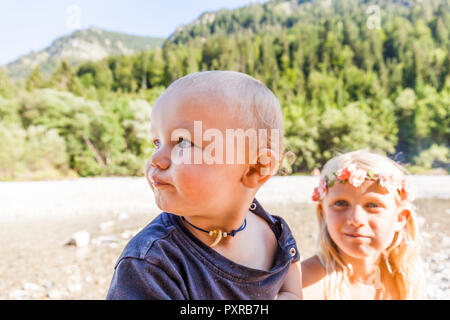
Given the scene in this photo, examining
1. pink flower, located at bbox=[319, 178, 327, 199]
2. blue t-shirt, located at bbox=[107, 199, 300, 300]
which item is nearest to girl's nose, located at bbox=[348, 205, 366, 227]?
pink flower, located at bbox=[319, 178, 327, 199]

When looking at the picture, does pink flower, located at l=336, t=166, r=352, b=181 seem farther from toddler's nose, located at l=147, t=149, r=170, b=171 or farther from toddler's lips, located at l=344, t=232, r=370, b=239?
toddler's nose, located at l=147, t=149, r=170, b=171

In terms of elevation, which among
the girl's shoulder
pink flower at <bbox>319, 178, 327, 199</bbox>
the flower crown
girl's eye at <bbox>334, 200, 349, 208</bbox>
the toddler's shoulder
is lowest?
the girl's shoulder

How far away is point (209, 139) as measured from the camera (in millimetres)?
475

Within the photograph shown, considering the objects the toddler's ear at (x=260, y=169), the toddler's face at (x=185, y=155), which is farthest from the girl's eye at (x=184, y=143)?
the toddler's ear at (x=260, y=169)

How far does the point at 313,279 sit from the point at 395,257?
0.95 feet

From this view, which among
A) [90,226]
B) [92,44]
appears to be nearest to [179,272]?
[90,226]

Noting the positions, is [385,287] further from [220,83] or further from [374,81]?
[374,81]

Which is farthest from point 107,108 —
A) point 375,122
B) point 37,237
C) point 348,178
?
point 348,178

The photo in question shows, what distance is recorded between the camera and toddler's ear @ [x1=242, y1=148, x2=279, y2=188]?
1.77 ft

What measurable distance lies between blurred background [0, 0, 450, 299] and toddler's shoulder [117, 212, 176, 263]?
0.32 m

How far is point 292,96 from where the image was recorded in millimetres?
19938

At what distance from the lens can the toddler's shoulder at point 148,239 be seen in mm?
478

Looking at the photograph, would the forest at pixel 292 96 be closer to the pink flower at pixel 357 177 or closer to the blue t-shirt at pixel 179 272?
the pink flower at pixel 357 177

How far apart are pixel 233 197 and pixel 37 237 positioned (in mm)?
5406
